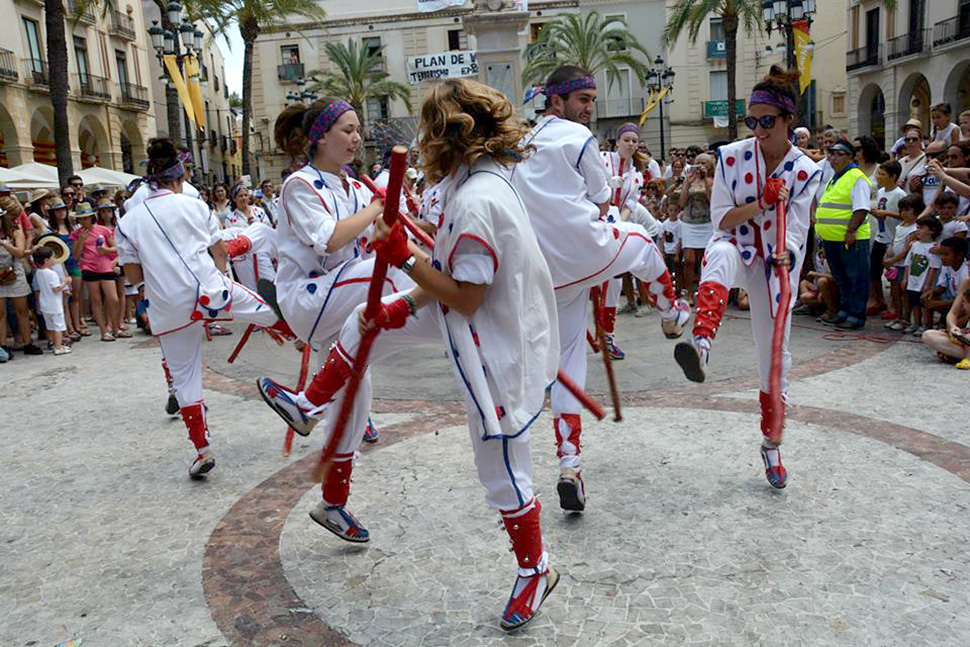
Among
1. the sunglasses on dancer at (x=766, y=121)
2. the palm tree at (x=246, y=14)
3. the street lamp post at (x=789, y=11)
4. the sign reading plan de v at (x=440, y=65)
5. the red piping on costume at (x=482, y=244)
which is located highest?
the palm tree at (x=246, y=14)

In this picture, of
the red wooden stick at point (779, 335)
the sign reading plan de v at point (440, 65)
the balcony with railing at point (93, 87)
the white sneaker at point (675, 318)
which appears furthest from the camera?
the balcony with railing at point (93, 87)

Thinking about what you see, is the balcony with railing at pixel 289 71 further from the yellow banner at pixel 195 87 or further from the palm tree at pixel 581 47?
the yellow banner at pixel 195 87

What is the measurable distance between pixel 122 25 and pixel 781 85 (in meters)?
39.2

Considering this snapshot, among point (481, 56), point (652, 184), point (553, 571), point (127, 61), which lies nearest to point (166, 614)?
point (553, 571)

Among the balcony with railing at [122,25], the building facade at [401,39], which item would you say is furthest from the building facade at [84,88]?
the building facade at [401,39]

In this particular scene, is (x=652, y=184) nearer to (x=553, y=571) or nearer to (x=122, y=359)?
(x=122, y=359)

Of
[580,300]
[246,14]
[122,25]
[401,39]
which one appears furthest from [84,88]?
[580,300]

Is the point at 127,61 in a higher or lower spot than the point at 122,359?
higher

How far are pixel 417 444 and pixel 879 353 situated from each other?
14.8 feet

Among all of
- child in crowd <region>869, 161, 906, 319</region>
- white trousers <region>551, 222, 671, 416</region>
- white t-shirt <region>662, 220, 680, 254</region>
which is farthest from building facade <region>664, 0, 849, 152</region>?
white trousers <region>551, 222, 671, 416</region>

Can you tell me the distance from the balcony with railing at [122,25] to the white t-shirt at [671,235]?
108 feet

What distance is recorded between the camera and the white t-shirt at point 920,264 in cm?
765

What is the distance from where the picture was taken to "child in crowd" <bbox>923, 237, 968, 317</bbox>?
7.39 metres

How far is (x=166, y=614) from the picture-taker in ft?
10.7
